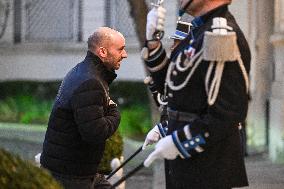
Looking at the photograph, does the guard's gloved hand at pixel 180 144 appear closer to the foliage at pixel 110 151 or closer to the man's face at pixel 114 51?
the man's face at pixel 114 51

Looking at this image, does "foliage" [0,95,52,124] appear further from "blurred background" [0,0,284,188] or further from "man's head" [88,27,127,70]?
"man's head" [88,27,127,70]

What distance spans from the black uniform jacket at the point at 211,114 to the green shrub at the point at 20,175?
2.74 feet

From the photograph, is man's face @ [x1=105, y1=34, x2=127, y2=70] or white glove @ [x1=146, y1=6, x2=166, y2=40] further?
man's face @ [x1=105, y1=34, x2=127, y2=70]

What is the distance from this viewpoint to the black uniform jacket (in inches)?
147

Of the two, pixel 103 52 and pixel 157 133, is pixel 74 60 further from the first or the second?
pixel 157 133

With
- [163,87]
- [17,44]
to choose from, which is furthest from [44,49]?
[163,87]

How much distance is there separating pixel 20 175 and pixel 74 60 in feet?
43.5

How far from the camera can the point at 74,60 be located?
647 inches

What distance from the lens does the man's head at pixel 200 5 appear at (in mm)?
3937

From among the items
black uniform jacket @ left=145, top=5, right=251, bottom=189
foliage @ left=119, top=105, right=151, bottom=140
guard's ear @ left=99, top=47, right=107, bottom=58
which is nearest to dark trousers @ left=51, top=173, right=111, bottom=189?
guard's ear @ left=99, top=47, right=107, bottom=58

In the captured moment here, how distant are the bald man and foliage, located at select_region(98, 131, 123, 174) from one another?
132 cm

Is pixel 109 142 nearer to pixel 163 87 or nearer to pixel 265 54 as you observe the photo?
pixel 163 87

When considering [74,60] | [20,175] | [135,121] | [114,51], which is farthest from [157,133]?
[74,60]

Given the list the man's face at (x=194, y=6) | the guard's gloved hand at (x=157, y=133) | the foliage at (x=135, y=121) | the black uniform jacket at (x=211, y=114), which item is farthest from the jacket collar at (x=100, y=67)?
the foliage at (x=135, y=121)
